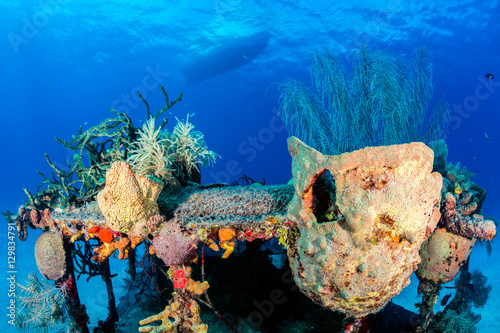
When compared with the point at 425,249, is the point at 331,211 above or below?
above

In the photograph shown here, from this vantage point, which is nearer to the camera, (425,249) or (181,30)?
(425,249)

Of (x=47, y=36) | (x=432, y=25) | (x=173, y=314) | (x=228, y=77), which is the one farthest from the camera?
(x=228, y=77)

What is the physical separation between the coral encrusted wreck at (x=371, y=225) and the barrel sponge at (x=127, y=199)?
183 centimetres

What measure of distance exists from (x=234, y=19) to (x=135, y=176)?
29.3 meters

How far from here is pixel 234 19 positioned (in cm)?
2720

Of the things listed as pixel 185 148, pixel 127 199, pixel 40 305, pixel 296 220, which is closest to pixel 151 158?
pixel 185 148

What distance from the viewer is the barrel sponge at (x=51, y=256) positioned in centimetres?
394

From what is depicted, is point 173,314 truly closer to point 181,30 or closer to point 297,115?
point 297,115

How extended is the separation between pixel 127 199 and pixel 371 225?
2.49m

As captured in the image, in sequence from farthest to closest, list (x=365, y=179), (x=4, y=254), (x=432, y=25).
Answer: (x=432, y=25) < (x=4, y=254) < (x=365, y=179)

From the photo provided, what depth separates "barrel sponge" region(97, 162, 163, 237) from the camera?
2729mm

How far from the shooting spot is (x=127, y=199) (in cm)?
278

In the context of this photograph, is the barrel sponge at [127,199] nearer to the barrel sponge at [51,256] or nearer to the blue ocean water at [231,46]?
the barrel sponge at [51,256]

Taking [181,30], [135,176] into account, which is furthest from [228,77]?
[135,176]
